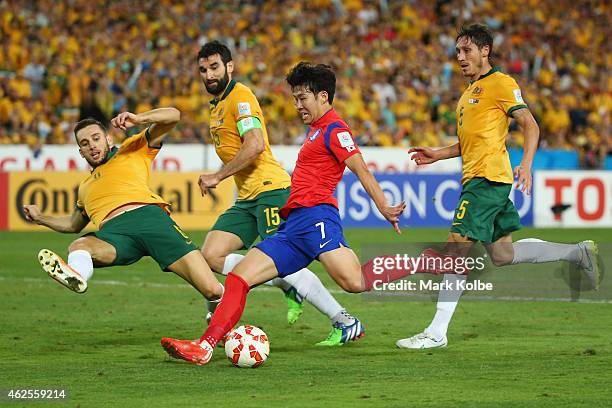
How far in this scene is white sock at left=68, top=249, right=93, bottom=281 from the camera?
8234 millimetres

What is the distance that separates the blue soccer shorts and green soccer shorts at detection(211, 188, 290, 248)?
1.30 meters

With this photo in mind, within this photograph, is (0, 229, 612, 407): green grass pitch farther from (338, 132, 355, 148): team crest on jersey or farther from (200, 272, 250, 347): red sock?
(338, 132, 355, 148): team crest on jersey

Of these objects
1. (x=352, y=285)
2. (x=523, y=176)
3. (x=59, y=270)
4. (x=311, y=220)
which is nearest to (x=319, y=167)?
(x=311, y=220)

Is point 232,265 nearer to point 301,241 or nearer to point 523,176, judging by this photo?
point 301,241

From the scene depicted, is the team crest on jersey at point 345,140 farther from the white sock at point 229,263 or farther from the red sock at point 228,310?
the white sock at point 229,263

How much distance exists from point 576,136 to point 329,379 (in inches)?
846

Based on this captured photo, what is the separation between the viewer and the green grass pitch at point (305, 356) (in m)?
6.72

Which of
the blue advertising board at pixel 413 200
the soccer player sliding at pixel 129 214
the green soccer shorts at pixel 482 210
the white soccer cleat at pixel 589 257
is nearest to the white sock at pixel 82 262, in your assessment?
the soccer player sliding at pixel 129 214

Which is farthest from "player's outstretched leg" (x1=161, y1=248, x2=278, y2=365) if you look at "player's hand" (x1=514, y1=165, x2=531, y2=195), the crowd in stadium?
the crowd in stadium

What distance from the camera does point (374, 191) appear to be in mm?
7805

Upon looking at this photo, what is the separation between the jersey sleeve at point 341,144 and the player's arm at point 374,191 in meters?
0.04

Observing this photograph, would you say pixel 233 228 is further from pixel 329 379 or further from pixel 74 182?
pixel 74 182

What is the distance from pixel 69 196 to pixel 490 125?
548 inches

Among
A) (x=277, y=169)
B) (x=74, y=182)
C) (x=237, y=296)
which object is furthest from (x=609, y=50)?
(x=237, y=296)
